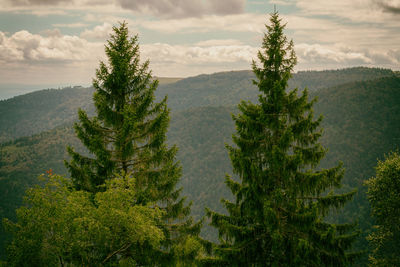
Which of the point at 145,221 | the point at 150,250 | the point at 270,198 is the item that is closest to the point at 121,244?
the point at 145,221

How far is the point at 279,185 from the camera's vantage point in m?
10.7

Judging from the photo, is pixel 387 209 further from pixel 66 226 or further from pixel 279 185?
pixel 66 226

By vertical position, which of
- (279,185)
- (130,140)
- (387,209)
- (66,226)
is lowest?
(387,209)

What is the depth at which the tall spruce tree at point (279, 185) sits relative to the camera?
10.0 m

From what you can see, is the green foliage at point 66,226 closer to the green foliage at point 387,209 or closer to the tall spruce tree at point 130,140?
the tall spruce tree at point 130,140

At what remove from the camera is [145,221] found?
10453mm

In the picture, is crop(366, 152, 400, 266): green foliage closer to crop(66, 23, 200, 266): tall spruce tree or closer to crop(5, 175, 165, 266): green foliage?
crop(66, 23, 200, 266): tall spruce tree

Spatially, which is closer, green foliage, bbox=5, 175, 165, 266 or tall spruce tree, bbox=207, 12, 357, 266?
green foliage, bbox=5, 175, 165, 266

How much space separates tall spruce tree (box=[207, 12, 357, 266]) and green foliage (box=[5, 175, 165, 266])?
3.46 metres

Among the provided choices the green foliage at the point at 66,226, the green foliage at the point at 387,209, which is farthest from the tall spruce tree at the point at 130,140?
the green foliage at the point at 387,209

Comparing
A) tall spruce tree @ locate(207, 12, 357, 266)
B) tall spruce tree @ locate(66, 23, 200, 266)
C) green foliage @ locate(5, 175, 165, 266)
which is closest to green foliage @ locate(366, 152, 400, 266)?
tall spruce tree @ locate(207, 12, 357, 266)

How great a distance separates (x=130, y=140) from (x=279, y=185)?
21.2 feet

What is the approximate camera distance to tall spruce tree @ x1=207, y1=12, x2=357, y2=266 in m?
10.0

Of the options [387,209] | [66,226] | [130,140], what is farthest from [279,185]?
[387,209]
